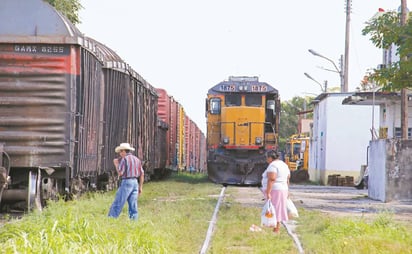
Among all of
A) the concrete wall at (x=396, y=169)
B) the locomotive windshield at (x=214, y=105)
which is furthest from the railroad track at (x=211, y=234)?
the locomotive windshield at (x=214, y=105)

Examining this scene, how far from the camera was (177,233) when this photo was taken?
12680mm

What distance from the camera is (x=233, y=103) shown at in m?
28.5

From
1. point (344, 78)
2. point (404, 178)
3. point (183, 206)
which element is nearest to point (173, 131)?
point (344, 78)

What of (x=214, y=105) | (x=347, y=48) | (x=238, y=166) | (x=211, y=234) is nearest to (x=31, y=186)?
(x=211, y=234)

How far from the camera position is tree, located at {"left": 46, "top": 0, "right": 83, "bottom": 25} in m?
32.8

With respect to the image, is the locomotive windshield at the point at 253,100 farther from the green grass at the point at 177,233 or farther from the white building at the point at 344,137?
the white building at the point at 344,137

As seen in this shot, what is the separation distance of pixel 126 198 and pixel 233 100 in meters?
15.9

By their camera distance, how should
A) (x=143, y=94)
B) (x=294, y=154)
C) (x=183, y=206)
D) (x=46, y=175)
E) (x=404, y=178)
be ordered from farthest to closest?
(x=294, y=154), (x=143, y=94), (x=404, y=178), (x=183, y=206), (x=46, y=175)

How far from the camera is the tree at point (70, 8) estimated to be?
1293 inches

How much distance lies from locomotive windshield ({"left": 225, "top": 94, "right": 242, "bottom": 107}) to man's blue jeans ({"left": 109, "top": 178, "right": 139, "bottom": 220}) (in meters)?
15.5

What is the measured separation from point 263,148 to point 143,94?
5.61m

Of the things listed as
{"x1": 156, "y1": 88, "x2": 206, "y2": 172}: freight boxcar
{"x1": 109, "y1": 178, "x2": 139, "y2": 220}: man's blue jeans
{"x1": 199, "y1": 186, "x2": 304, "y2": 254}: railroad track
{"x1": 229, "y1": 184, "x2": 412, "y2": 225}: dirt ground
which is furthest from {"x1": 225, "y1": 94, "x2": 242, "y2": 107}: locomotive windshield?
{"x1": 109, "y1": 178, "x2": 139, "y2": 220}: man's blue jeans

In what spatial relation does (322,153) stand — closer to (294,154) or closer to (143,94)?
(294,154)

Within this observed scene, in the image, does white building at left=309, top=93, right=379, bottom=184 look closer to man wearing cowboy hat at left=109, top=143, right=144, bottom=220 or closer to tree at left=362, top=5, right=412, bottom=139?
tree at left=362, top=5, right=412, bottom=139
